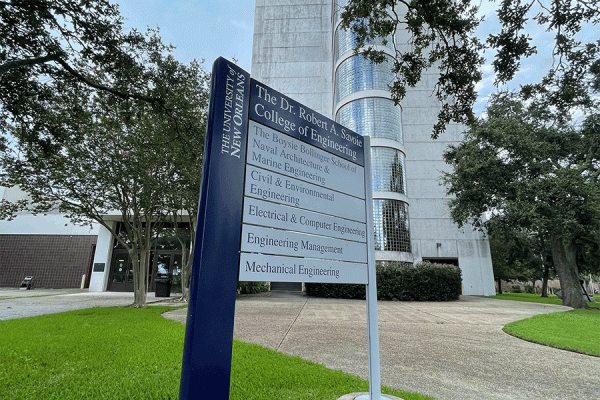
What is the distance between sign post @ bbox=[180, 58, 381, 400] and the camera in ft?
6.14

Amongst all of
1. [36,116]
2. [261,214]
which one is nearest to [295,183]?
[261,214]

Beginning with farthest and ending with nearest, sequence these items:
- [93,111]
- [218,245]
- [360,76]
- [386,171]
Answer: [360,76] → [386,171] → [93,111] → [218,245]

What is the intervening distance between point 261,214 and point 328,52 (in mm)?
32865

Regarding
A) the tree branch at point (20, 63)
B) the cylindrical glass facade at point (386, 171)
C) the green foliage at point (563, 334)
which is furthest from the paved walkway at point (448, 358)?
the cylindrical glass facade at point (386, 171)

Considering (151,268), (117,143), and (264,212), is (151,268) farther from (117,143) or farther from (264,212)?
(264,212)

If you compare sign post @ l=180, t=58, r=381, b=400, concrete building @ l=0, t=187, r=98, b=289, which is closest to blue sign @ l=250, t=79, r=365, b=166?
sign post @ l=180, t=58, r=381, b=400

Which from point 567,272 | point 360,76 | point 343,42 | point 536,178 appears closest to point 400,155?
point 360,76

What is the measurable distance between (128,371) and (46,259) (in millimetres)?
28248

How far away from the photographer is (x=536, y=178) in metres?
15.6

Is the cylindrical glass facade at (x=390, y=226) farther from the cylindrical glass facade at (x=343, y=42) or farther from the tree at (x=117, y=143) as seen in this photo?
the tree at (x=117, y=143)

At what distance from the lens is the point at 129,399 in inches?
112

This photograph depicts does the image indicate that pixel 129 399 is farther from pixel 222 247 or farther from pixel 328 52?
pixel 328 52

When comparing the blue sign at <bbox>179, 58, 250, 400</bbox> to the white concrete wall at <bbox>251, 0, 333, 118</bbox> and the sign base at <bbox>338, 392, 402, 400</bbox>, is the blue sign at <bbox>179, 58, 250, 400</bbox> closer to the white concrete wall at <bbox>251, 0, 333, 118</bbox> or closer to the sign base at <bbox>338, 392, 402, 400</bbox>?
the sign base at <bbox>338, 392, 402, 400</bbox>

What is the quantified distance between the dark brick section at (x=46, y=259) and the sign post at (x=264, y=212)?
28102 mm
